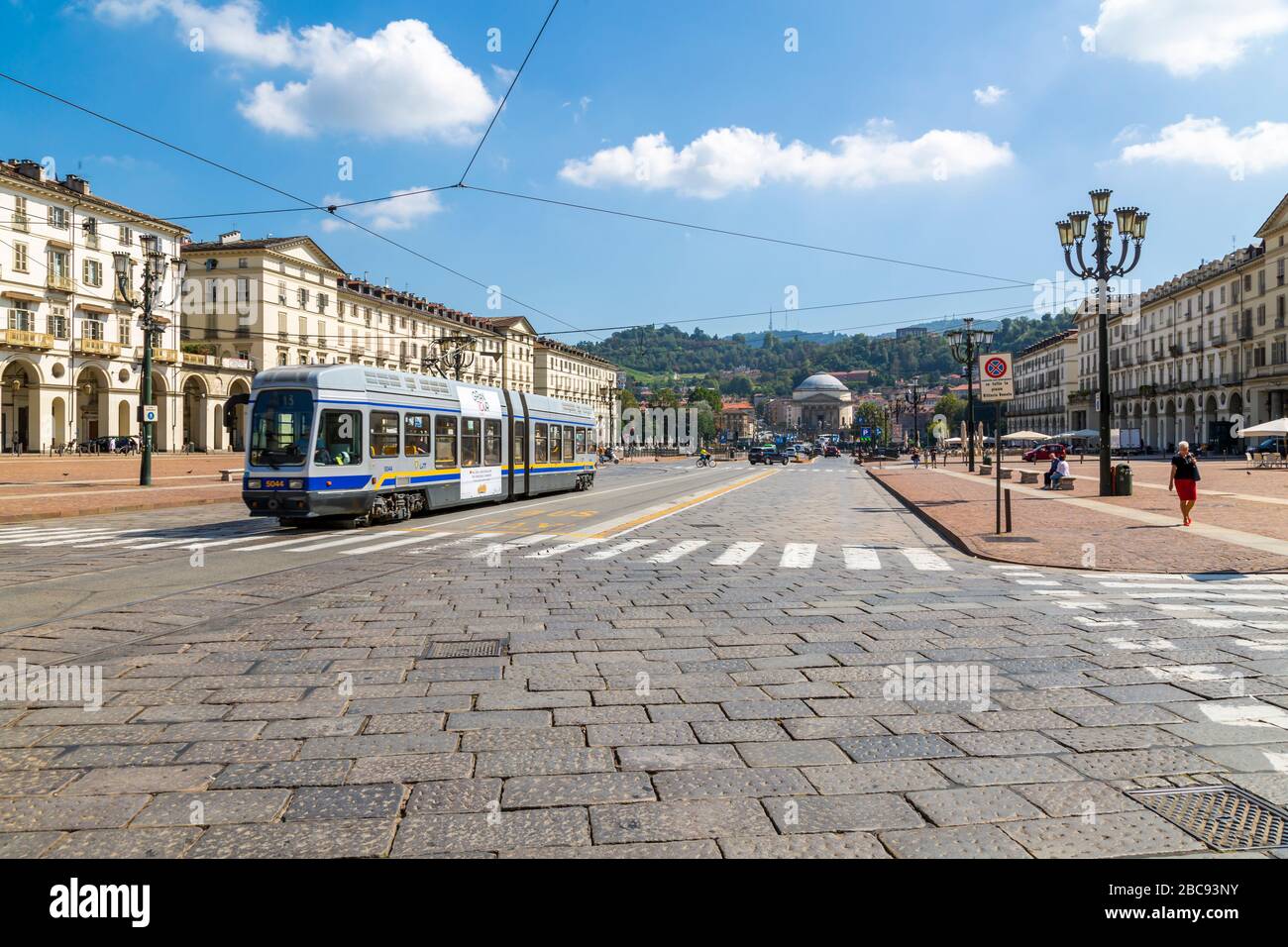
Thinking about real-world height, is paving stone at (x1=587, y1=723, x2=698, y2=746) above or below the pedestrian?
below

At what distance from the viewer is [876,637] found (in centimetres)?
684

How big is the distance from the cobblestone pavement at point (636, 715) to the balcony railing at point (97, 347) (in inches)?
1964

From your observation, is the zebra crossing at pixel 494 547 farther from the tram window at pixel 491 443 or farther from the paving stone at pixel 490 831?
the paving stone at pixel 490 831

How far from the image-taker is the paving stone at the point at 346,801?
3.51 meters

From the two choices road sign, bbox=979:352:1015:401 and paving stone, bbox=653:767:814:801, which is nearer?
paving stone, bbox=653:767:814:801

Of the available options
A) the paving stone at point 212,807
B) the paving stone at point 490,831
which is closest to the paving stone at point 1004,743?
the paving stone at point 490,831

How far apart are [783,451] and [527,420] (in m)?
59.3

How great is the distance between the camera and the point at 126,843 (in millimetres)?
3256

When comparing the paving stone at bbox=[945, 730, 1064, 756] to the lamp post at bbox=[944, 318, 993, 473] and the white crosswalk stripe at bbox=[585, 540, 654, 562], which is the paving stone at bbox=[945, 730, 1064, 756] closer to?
the white crosswalk stripe at bbox=[585, 540, 654, 562]

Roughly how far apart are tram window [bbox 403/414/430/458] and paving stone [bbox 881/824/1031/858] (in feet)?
50.0

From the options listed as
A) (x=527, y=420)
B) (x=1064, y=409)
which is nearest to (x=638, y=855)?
(x=527, y=420)

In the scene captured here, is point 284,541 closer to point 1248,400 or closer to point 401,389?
point 401,389

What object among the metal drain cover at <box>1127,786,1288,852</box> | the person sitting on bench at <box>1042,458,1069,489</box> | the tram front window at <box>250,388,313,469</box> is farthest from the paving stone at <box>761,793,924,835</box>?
the person sitting on bench at <box>1042,458,1069,489</box>

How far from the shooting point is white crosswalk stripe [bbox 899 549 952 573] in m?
11.3
